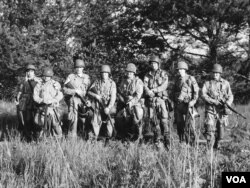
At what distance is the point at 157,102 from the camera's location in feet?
25.8

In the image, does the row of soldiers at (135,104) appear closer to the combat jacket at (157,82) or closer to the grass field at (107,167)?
the combat jacket at (157,82)

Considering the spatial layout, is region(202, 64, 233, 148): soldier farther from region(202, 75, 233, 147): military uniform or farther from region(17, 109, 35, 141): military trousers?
region(17, 109, 35, 141): military trousers

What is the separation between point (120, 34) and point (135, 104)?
34.0 ft

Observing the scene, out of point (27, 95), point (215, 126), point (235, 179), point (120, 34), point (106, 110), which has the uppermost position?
point (120, 34)

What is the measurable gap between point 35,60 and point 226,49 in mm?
8223

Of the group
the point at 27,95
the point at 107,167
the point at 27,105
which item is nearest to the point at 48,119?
the point at 27,105

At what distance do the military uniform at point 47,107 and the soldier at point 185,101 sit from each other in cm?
268

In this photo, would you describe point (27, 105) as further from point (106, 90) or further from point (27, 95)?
point (106, 90)

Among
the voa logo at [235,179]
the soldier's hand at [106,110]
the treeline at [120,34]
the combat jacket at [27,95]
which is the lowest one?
the voa logo at [235,179]

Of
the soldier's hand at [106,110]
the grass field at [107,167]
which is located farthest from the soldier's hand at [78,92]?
the grass field at [107,167]

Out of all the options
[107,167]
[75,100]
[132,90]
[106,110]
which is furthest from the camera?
Answer: [75,100]

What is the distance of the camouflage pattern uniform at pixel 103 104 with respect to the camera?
26.1 feet

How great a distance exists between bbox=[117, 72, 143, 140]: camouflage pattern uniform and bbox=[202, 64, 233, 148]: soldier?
1.43m

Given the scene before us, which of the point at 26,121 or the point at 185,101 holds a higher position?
the point at 185,101
